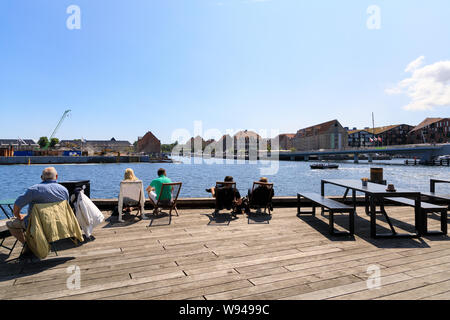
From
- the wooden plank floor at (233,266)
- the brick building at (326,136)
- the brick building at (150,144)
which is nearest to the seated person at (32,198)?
the wooden plank floor at (233,266)

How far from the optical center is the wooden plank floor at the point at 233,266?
264 cm

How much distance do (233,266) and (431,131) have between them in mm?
127610

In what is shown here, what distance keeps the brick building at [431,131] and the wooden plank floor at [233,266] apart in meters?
120

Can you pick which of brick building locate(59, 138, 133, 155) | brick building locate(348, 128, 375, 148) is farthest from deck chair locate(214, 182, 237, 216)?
brick building locate(59, 138, 133, 155)

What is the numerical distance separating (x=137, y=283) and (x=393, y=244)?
400cm

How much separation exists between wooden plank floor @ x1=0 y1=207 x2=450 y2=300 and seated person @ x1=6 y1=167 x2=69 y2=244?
46 cm

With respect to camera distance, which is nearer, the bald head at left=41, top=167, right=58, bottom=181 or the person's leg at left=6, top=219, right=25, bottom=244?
the person's leg at left=6, top=219, right=25, bottom=244

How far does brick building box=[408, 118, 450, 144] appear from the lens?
9450cm

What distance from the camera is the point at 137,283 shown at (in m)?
2.85

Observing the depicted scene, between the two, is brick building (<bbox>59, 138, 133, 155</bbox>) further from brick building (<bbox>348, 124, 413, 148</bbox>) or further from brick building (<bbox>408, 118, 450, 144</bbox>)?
brick building (<bbox>408, 118, 450, 144</bbox>)

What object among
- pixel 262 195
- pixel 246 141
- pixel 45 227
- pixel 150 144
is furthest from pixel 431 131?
pixel 45 227

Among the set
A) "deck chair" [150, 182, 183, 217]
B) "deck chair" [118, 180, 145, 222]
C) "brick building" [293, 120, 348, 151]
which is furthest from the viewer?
"brick building" [293, 120, 348, 151]
